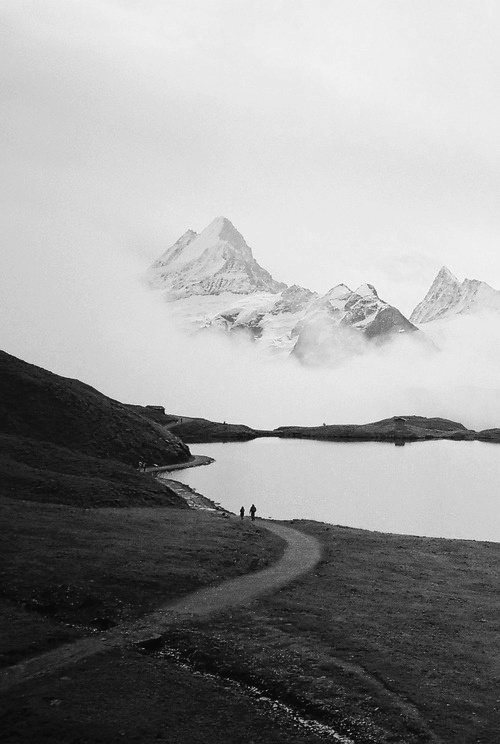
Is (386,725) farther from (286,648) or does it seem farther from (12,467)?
(12,467)

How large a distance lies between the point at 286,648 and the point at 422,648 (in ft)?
30.9

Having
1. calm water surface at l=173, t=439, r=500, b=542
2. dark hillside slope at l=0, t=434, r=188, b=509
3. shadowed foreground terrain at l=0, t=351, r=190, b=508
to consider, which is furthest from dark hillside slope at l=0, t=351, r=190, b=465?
dark hillside slope at l=0, t=434, r=188, b=509

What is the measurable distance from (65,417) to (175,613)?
10085 centimetres

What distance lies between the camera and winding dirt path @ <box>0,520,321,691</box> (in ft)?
108

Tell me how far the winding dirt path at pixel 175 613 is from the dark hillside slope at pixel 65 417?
7696 cm

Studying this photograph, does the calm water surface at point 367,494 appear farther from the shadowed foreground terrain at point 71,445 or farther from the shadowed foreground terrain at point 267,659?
the shadowed foreground terrain at point 267,659

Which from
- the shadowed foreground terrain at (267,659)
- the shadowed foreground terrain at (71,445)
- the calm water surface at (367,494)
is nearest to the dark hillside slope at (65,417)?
the shadowed foreground terrain at (71,445)

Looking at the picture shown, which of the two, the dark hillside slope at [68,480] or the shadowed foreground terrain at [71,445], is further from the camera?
the shadowed foreground terrain at [71,445]

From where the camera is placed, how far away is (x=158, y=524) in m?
70.5

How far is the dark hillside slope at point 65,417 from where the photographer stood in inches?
5020

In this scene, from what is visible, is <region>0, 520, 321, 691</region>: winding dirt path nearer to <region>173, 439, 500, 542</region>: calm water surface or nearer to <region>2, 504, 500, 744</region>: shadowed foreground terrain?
<region>2, 504, 500, 744</region>: shadowed foreground terrain

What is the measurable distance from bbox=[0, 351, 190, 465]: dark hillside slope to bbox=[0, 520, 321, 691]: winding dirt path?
76955mm

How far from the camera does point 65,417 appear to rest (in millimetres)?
136375

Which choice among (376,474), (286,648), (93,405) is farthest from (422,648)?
(376,474)
